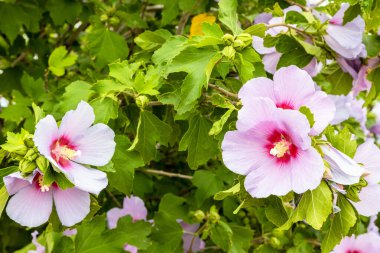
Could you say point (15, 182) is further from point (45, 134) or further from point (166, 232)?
point (166, 232)

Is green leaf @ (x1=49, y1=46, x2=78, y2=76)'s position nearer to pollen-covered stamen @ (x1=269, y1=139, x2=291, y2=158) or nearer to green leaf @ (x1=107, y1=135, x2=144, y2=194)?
green leaf @ (x1=107, y1=135, x2=144, y2=194)

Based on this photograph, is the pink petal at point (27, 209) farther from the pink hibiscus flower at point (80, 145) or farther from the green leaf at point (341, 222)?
the green leaf at point (341, 222)

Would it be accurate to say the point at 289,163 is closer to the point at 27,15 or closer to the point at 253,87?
the point at 253,87

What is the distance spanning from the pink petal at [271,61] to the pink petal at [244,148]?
1.73 feet

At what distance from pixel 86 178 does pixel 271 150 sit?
0.35 m

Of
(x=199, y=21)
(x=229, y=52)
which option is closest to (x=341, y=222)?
(x=229, y=52)

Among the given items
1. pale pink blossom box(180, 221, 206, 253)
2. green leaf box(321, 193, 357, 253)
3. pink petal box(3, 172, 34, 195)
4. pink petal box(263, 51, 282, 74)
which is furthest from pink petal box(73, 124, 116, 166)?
pale pink blossom box(180, 221, 206, 253)

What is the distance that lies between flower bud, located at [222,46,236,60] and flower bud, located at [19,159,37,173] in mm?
445

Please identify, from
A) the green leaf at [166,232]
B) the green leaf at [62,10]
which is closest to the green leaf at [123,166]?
the green leaf at [166,232]

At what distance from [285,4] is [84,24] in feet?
2.80

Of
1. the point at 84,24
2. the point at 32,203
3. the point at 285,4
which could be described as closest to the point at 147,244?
the point at 32,203

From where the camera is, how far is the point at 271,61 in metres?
1.59

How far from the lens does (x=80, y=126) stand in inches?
44.9

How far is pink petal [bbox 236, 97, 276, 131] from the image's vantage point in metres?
1.04
